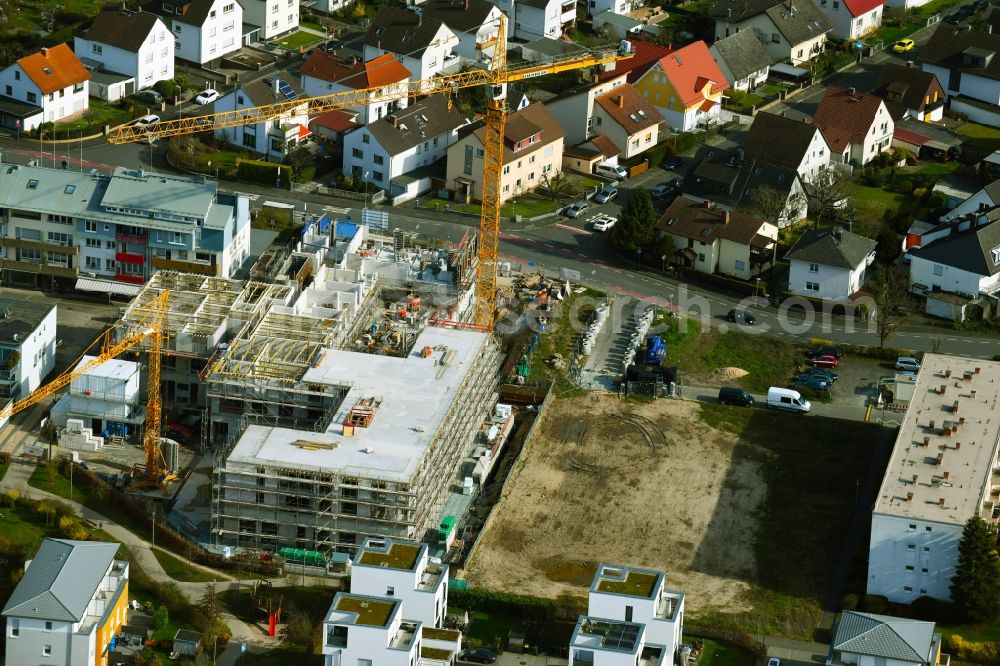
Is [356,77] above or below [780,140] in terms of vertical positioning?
above

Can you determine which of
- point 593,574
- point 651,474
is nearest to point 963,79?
point 651,474

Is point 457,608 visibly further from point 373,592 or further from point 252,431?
point 252,431

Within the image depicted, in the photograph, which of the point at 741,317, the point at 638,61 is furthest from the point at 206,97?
the point at 741,317

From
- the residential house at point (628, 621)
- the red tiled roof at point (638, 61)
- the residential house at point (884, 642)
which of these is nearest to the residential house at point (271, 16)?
the red tiled roof at point (638, 61)

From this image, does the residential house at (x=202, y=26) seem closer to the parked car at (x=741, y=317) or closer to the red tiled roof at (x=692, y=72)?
the red tiled roof at (x=692, y=72)

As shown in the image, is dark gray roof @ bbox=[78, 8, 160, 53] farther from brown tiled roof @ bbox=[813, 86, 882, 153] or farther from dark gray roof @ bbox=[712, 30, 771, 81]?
brown tiled roof @ bbox=[813, 86, 882, 153]

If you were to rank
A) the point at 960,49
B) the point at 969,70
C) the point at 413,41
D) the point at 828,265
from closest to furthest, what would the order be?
the point at 828,265, the point at 413,41, the point at 969,70, the point at 960,49

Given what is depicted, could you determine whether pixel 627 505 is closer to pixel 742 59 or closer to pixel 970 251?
pixel 970 251
